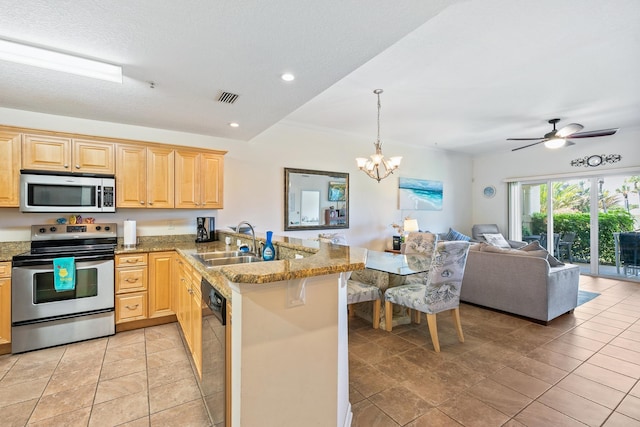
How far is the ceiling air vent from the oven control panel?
6.79 ft

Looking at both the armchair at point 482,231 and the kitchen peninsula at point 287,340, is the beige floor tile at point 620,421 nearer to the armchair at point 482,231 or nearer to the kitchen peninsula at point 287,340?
the kitchen peninsula at point 287,340

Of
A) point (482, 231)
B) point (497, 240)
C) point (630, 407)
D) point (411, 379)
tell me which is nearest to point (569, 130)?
point (497, 240)

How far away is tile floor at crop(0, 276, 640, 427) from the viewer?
6.15ft

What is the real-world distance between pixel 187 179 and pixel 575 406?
13.6 ft

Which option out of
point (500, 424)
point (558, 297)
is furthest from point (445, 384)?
point (558, 297)

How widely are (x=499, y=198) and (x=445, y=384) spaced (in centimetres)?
639

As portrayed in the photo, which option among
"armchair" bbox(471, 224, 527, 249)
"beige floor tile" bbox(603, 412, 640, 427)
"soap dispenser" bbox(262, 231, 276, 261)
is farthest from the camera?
"armchair" bbox(471, 224, 527, 249)

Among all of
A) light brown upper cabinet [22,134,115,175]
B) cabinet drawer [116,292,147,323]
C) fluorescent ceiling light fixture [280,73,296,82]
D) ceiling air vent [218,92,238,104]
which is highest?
fluorescent ceiling light fixture [280,73,296,82]

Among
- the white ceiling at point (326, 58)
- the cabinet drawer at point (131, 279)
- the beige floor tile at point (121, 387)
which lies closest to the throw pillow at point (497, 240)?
the white ceiling at point (326, 58)

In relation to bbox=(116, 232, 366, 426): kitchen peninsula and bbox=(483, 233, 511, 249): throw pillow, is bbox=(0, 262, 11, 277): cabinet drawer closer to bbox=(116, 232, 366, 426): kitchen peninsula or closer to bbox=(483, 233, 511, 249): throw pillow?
bbox=(116, 232, 366, 426): kitchen peninsula

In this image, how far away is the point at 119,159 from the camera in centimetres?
332

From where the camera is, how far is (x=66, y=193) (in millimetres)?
3092

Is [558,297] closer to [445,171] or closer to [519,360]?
[519,360]

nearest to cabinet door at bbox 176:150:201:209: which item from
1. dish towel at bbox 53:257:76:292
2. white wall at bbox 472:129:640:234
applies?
dish towel at bbox 53:257:76:292
